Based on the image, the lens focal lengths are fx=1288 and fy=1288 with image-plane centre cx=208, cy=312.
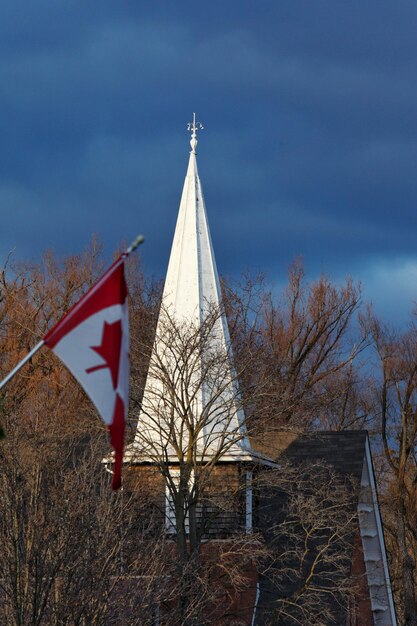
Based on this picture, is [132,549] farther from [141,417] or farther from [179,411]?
[141,417]

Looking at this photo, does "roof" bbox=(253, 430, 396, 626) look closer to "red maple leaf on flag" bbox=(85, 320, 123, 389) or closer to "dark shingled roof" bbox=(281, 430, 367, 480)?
"dark shingled roof" bbox=(281, 430, 367, 480)

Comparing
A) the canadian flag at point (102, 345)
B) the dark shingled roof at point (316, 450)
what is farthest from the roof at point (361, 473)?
the canadian flag at point (102, 345)

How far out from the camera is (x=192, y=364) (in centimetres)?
2753

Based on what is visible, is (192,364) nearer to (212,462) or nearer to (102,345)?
(212,462)

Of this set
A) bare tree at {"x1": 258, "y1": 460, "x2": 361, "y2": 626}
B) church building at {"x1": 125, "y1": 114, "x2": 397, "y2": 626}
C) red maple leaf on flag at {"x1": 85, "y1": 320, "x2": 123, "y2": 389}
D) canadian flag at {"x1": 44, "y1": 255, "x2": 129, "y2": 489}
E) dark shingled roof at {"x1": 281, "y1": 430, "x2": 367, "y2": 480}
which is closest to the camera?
canadian flag at {"x1": 44, "y1": 255, "x2": 129, "y2": 489}

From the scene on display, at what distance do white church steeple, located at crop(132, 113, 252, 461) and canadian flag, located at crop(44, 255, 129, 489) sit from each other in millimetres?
15243

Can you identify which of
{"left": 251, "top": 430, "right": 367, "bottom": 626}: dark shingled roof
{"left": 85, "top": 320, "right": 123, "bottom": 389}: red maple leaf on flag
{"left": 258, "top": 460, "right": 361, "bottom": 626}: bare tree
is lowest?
{"left": 85, "top": 320, "right": 123, "bottom": 389}: red maple leaf on flag

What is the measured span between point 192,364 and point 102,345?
54.9ft

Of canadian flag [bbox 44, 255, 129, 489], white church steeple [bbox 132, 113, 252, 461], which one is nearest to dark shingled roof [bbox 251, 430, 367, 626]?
white church steeple [bbox 132, 113, 252, 461]

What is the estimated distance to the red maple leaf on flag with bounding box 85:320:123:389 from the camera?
10.7 meters

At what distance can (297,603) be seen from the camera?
26906 millimetres

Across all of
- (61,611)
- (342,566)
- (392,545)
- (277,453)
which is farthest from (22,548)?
(392,545)

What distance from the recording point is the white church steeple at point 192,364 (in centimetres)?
2703

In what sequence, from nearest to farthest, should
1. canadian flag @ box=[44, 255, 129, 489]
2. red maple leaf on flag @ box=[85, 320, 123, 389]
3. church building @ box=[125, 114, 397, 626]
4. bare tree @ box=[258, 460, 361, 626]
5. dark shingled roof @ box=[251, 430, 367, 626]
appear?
canadian flag @ box=[44, 255, 129, 489] → red maple leaf on flag @ box=[85, 320, 123, 389] → bare tree @ box=[258, 460, 361, 626] → church building @ box=[125, 114, 397, 626] → dark shingled roof @ box=[251, 430, 367, 626]
